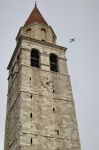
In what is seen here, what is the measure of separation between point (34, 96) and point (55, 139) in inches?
174

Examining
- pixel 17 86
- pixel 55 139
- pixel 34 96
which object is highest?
pixel 17 86

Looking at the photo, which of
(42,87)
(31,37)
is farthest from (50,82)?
(31,37)

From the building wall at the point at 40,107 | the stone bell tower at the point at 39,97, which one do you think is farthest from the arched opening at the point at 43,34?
the building wall at the point at 40,107

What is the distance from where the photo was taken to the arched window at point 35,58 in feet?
94.6

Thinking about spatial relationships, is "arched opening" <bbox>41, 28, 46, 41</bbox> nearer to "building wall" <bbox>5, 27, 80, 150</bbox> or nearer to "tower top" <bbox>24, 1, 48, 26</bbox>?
"tower top" <bbox>24, 1, 48, 26</bbox>

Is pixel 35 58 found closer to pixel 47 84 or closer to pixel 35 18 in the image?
pixel 47 84

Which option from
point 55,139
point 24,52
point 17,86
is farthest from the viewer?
point 24,52

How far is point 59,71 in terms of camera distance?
29.0m

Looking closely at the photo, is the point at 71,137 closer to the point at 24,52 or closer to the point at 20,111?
the point at 20,111

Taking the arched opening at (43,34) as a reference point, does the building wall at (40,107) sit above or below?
below

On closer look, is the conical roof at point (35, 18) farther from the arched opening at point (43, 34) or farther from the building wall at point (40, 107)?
the building wall at point (40, 107)

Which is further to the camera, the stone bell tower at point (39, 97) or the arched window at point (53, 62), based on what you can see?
the arched window at point (53, 62)

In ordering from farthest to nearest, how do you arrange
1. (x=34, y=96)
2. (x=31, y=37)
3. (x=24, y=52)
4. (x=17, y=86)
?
(x=31, y=37) < (x=24, y=52) < (x=17, y=86) < (x=34, y=96)

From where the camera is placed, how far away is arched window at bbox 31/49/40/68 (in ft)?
94.6
